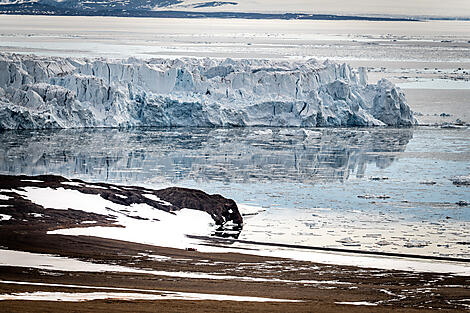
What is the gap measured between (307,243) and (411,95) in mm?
23130

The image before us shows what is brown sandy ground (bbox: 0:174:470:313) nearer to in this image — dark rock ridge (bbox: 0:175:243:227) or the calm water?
dark rock ridge (bbox: 0:175:243:227)

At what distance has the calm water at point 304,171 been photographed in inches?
496

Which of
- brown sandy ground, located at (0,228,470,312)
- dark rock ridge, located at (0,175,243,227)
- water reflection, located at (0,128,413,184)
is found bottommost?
water reflection, located at (0,128,413,184)

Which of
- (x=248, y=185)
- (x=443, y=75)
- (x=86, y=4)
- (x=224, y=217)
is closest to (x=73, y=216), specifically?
(x=224, y=217)

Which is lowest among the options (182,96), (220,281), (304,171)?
(304,171)

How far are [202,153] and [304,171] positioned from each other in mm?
3230

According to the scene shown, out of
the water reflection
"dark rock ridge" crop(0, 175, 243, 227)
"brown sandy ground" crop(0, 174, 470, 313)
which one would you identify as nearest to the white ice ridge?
the water reflection

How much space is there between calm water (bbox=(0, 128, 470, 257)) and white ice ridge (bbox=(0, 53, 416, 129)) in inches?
28.9

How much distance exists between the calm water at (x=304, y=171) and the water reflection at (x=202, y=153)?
0.02m

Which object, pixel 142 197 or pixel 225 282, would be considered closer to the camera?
pixel 225 282

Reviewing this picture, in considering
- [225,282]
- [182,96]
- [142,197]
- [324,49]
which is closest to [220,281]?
[225,282]

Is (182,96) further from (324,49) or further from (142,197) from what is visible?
(324,49)

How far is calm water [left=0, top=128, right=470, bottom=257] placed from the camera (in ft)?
41.4

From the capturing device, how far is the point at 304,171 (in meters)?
18.8
